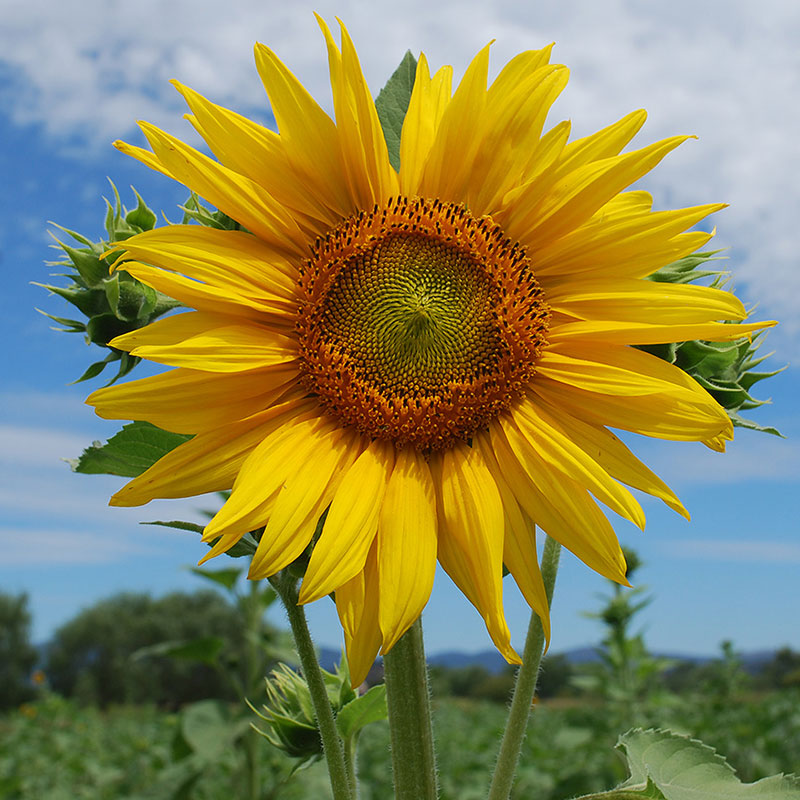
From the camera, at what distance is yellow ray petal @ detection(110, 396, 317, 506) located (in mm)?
1555

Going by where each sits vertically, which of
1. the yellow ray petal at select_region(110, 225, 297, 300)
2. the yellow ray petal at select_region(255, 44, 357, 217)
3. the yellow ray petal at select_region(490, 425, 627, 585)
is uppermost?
the yellow ray petal at select_region(255, 44, 357, 217)

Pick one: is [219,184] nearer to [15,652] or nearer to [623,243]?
[623,243]

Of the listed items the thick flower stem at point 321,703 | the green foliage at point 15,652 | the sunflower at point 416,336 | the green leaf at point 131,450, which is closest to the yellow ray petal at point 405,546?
the sunflower at point 416,336

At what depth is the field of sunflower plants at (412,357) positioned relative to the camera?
1.54 metres

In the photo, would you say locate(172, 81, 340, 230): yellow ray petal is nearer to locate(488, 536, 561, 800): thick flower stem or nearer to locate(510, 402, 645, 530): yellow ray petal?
locate(510, 402, 645, 530): yellow ray petal

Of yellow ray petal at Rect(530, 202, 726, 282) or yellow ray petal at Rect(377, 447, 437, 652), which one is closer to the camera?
yellow ray petal at Rect(377, 447, 437, 652)

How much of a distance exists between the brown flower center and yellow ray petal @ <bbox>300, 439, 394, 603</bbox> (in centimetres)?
10

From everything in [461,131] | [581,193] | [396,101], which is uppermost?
[396,101]

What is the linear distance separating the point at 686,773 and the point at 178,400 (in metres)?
1.30

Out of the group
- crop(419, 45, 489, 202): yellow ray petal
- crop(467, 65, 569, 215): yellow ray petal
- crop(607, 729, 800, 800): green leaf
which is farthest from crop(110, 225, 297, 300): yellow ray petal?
crop(607, 729, 800, 800): green leaf

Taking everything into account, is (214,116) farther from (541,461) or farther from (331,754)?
(331,754)

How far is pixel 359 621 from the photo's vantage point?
1506mm

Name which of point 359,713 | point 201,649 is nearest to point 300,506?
point 359,713

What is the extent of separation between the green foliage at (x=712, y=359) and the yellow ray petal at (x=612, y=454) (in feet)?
0.74
